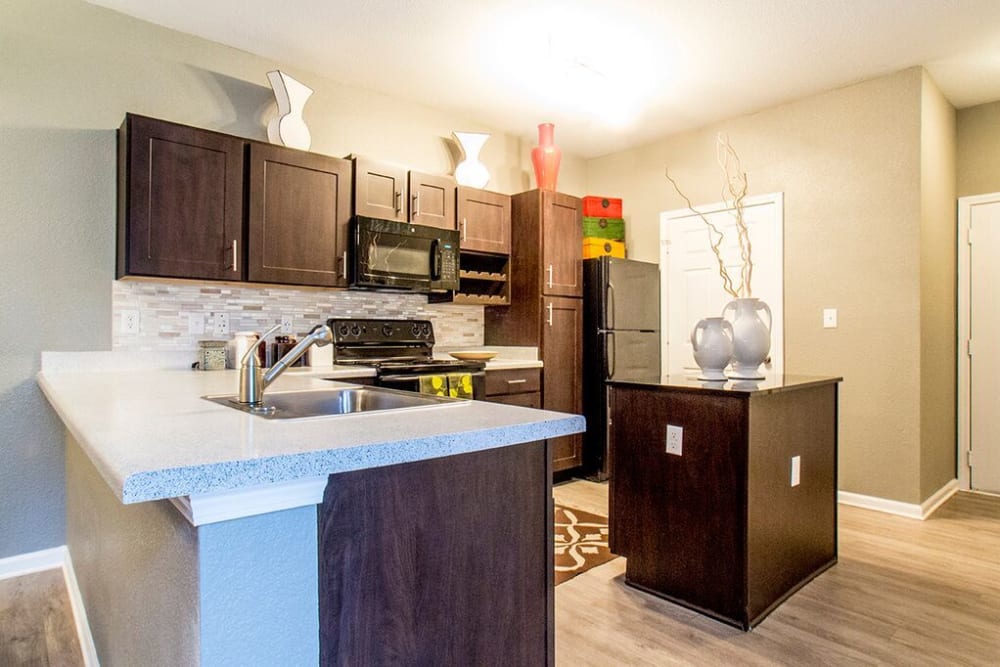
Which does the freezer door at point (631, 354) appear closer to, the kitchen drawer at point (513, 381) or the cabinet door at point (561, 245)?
the cabinet door at point (561, 245)

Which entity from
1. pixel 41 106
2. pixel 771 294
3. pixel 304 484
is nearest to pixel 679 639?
pixel 304 484

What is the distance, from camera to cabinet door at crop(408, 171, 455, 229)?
138 inches

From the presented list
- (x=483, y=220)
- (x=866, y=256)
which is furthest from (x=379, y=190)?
(x=866, y=256)

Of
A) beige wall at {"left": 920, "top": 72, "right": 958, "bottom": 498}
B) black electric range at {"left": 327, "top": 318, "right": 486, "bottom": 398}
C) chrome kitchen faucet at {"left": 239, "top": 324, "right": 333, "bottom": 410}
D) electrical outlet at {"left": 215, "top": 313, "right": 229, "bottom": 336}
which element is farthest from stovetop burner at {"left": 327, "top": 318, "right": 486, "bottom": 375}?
beige wall at {"left": 920, "top": 72, "right": 958, "bottom": 498}

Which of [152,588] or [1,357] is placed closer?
[152,588]

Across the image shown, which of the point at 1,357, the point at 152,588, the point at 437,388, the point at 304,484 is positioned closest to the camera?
the point at 304,484

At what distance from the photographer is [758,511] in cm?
209

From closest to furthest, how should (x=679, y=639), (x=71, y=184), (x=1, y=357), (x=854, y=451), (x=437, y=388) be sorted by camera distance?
(x=679, y=639) → (x=1, y=357) → (x=71, y=184) → (x=437, y=388) → (x=854, y=451)

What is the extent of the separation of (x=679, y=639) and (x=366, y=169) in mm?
2764

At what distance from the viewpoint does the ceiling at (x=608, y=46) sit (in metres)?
2.73

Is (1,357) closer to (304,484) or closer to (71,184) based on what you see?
(71,184)

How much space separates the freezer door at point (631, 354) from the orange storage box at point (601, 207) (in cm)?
99

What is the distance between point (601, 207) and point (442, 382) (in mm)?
2137

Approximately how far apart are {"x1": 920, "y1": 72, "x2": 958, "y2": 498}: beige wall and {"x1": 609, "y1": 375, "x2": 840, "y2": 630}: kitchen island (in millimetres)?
1336
